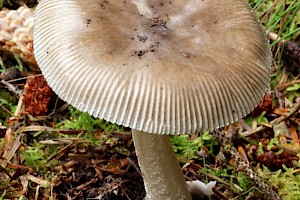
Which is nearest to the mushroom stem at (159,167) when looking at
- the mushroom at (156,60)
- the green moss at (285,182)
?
the mushroom at (156,60)

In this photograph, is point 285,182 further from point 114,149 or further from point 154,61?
point 154,61

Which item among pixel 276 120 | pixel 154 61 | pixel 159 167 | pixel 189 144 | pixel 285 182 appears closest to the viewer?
pixel 154 61

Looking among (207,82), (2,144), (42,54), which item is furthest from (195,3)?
(2,144)

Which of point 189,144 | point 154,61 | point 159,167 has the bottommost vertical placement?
point 159,167

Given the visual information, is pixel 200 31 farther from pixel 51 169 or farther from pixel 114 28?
pixel 51 169

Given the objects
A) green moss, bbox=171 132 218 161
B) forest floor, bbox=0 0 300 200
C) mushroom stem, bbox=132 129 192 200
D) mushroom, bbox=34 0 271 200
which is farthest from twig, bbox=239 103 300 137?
mushroom, bbox=34 0 271 200

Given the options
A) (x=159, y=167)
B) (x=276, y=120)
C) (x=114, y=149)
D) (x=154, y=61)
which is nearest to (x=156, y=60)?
(x=154, y=61)

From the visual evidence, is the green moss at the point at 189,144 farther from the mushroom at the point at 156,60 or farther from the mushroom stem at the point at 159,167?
the mushroom at the point at 156,60

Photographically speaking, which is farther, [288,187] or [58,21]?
[288,187]
